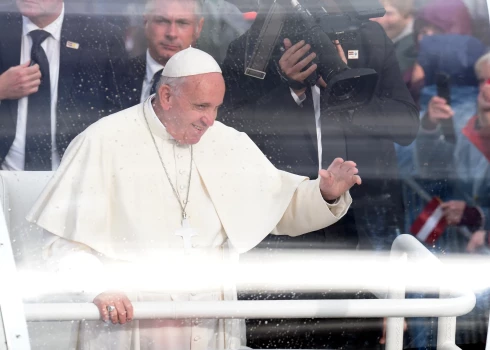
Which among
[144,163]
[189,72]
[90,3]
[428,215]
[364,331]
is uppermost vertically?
[90,3]

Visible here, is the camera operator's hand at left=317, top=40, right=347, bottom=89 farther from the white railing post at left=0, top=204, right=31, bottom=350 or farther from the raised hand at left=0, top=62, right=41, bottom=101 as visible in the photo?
the white railing post at left=0, top=204, right=31, bottom=350

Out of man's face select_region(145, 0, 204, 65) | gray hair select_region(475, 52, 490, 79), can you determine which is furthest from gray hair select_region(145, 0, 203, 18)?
gray hair select_region(475, 52, 490, 79)

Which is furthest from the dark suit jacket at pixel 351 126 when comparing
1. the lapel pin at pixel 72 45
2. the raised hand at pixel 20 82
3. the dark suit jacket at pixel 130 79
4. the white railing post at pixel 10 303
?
the white railing post at pixel 10 303

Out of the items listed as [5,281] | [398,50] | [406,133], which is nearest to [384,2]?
[398,50]

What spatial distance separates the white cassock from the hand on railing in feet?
0.14

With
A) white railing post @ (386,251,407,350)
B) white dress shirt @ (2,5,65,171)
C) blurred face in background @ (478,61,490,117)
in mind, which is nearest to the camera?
white dress shirt @ (2,5,65,171)

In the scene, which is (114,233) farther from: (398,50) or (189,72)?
(398,50)

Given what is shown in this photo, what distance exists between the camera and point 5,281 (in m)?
2.42

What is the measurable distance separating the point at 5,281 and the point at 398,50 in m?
1.30

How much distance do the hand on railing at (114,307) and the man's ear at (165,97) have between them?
1.84ft

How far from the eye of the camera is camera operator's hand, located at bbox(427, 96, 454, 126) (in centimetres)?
246

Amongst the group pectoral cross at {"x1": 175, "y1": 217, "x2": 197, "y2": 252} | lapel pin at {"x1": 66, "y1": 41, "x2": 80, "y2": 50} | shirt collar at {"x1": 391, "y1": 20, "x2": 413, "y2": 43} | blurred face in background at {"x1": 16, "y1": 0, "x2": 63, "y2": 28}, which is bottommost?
pectoral cross at {"x1": 175, "y1": 217, "x2": 197, "y2": 252}

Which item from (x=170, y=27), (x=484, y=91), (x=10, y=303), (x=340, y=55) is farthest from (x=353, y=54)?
(x=10, y=303)

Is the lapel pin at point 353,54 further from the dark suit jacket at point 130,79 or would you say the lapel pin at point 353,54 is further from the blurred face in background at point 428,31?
the dark suit jacket at point 130,79
